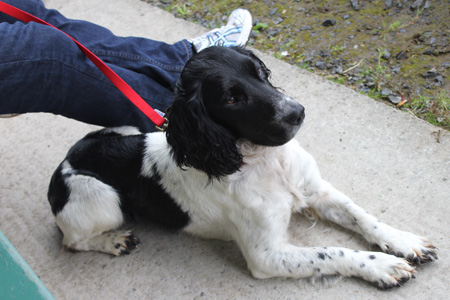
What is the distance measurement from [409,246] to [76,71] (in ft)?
8.42

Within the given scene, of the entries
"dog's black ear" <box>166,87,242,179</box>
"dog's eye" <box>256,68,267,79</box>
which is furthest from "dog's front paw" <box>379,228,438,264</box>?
"dog's eye" <box>256,68,267,79</box>

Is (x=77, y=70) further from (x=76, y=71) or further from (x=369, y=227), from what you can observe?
(x=369, y=227)

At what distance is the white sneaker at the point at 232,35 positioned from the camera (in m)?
4.17

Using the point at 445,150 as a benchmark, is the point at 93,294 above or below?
below

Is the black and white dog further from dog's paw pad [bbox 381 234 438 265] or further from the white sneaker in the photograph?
the white sneaker

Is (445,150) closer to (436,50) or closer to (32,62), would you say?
(436,50)

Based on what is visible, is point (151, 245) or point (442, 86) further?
point (442, 86)

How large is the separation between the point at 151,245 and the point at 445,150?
2.33 metres

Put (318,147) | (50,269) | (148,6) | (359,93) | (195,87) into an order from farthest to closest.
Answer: (148,6) < (359,93) < (318,147) < (50,269) < (195,87)

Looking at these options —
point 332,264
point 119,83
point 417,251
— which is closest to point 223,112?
point 119,83

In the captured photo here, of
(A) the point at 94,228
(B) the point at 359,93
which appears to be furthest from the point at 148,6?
(A) the point at 94,228

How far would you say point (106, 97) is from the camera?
3273 millimetres

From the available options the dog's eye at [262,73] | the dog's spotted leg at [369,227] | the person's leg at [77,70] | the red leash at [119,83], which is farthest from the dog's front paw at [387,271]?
the person's leg at [77,70]

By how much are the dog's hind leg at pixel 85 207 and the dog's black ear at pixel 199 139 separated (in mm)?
767
